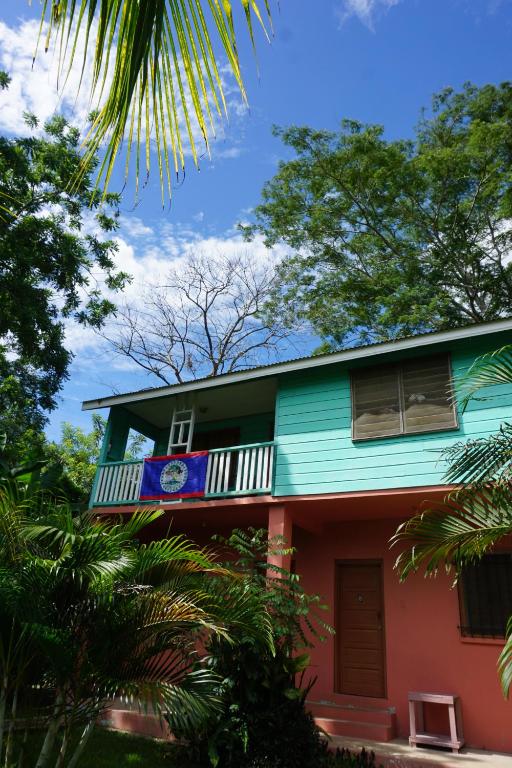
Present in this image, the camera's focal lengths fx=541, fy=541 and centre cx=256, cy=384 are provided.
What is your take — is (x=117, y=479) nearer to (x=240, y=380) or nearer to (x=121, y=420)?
(x=121, y=420)

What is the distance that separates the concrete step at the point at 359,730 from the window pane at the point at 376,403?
4.00m

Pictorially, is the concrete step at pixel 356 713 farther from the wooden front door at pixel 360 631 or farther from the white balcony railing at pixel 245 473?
the white balcony railing at pixel 245 473

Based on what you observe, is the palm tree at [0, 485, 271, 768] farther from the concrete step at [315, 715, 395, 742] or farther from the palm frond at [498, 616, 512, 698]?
the concrete step at [315, 715, 395, 742]

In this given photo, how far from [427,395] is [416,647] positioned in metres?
3.91

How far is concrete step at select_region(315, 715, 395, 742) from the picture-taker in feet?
23.9

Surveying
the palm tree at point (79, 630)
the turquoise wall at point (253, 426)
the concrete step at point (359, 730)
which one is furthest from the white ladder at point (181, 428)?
the palm tree at point (79, 630)

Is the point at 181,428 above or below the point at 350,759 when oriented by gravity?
above

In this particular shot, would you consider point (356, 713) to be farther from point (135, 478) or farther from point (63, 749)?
point (135, 478)

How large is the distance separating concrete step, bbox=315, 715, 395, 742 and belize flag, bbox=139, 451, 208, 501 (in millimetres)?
3975

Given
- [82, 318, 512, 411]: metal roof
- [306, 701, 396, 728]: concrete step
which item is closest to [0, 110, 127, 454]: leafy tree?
[82, 318, 512, 411]: metal roof

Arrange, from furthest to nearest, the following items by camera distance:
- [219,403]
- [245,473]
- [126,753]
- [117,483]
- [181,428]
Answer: [219,403]
[181,428]
[117,483]
[245,473]
[126,753]

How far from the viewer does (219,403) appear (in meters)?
11.6

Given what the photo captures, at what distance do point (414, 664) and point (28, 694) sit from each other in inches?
238

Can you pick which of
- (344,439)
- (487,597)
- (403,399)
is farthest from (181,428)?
(487,597)
